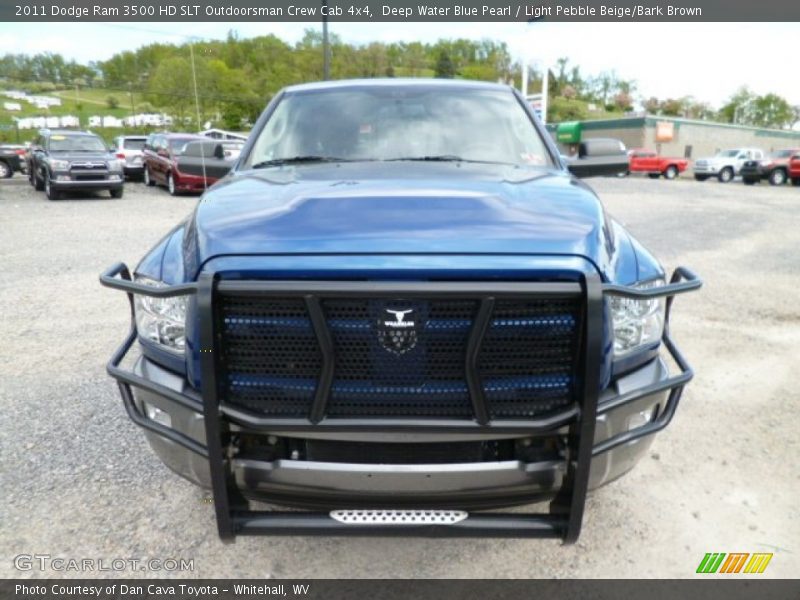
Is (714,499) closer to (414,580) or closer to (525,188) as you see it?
(414,580)

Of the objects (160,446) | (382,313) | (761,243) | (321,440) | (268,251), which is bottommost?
(761,243)

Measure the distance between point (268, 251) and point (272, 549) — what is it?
1.47 meters

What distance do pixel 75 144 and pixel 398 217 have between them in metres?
17.4

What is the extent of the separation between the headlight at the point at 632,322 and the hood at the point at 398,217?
21cm

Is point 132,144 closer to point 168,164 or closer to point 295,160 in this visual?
point 168,164

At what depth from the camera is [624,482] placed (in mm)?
3219

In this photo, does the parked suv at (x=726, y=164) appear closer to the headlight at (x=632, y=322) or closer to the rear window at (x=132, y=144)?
the rear window at (x=132, y=144)

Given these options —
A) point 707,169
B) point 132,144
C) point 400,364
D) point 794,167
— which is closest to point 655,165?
point 707,169

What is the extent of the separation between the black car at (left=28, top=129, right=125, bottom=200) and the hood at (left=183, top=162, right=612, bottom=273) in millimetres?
15551

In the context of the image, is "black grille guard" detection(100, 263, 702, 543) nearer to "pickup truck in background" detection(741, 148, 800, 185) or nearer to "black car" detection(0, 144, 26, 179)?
"black car" detection(0, 144, 26, 179)

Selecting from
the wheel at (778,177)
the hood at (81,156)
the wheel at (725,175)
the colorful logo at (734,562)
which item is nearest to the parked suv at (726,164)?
the wheel at (725,175)

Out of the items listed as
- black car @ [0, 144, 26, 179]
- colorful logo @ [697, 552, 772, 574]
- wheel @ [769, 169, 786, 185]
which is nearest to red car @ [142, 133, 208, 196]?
black car @ [0, 144, 26, 179]

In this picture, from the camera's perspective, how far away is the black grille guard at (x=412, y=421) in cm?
188

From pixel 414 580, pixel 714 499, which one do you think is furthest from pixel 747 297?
pixel 414 580
